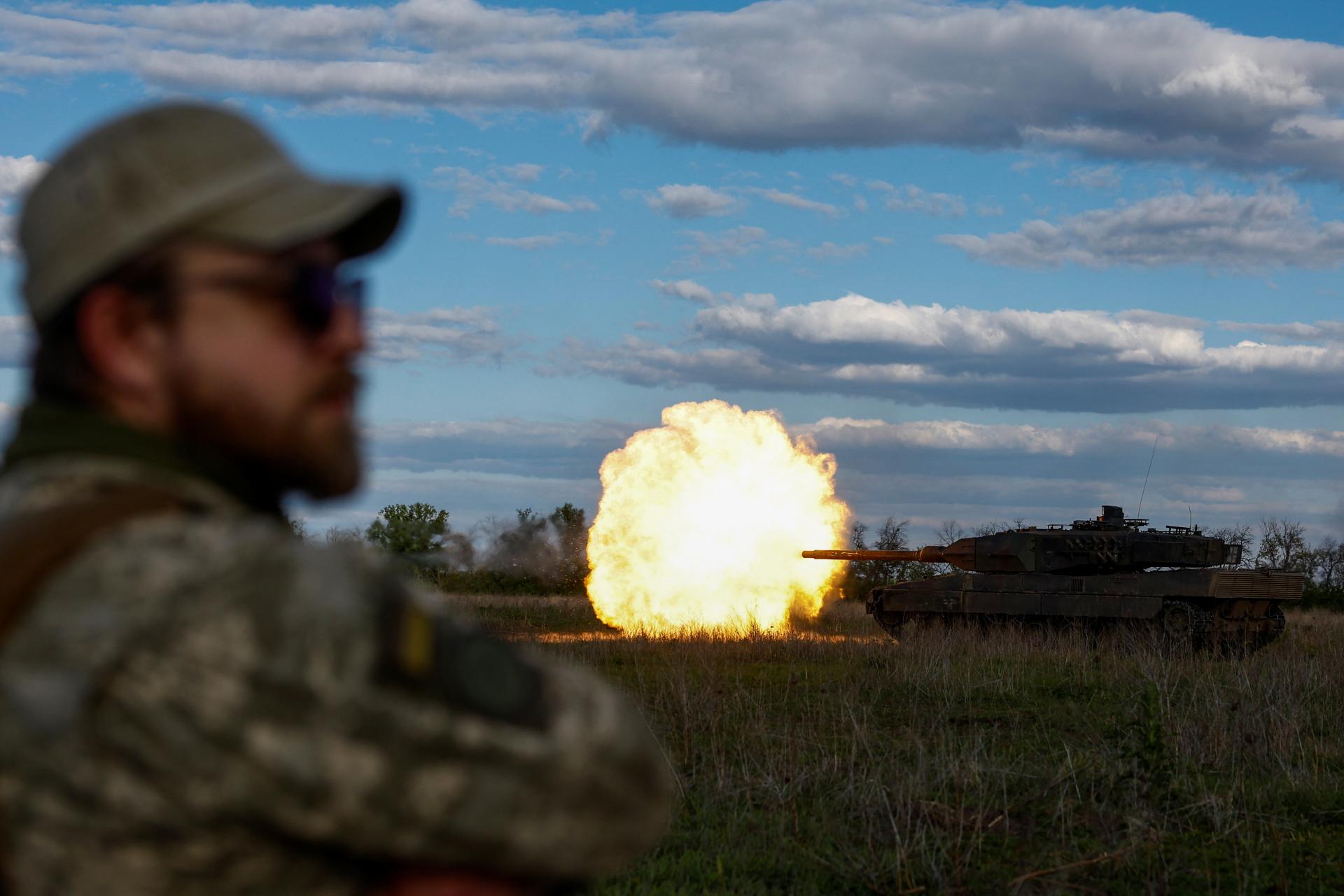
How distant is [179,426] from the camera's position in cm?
138

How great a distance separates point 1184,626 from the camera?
19.4 m

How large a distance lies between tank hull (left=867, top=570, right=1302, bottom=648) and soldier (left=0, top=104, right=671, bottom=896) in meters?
19.5

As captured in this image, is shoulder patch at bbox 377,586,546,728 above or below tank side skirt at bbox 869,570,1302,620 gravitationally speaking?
above

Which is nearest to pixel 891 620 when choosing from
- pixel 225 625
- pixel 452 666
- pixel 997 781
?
pixel 997 781

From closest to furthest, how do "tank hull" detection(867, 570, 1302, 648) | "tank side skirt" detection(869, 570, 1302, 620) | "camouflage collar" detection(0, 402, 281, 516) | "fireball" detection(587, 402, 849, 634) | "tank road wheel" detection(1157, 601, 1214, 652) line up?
"camouflage collar" detection(0, 402, 281, 516)
"tank road wheel" detection(1157, 601, 1214, 652)
"tank hull" detection(867, 570, 1302, 648)
"tank side skirt" detection(869, 570, 1302, 620)
"fireball" detection(587, 402, 849, 634)

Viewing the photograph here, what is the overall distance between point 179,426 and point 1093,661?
16255mm

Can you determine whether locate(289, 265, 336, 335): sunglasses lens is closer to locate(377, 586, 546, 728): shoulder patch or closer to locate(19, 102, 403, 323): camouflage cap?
locate(19, 102, 403, 323): camouflage cap

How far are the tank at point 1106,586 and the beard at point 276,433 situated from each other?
19.2 meters

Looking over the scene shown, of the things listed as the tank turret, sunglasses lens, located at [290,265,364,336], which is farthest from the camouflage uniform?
the tank turret

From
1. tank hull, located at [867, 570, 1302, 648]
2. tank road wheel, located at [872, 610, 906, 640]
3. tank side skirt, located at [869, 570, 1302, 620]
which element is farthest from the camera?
tank road wheel, located at [872, 610, 906, 640]

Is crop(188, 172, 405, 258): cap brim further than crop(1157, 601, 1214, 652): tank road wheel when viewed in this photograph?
No

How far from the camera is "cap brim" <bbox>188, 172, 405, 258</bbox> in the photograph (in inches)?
53.6

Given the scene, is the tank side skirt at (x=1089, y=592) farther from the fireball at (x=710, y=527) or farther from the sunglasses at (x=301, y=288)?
the sunglasses at (x=301, y=288)

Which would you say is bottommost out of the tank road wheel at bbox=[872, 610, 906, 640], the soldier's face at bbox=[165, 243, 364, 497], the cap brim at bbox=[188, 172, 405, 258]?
the tank road wheel at bbox=[872, 610, 906, 640]
